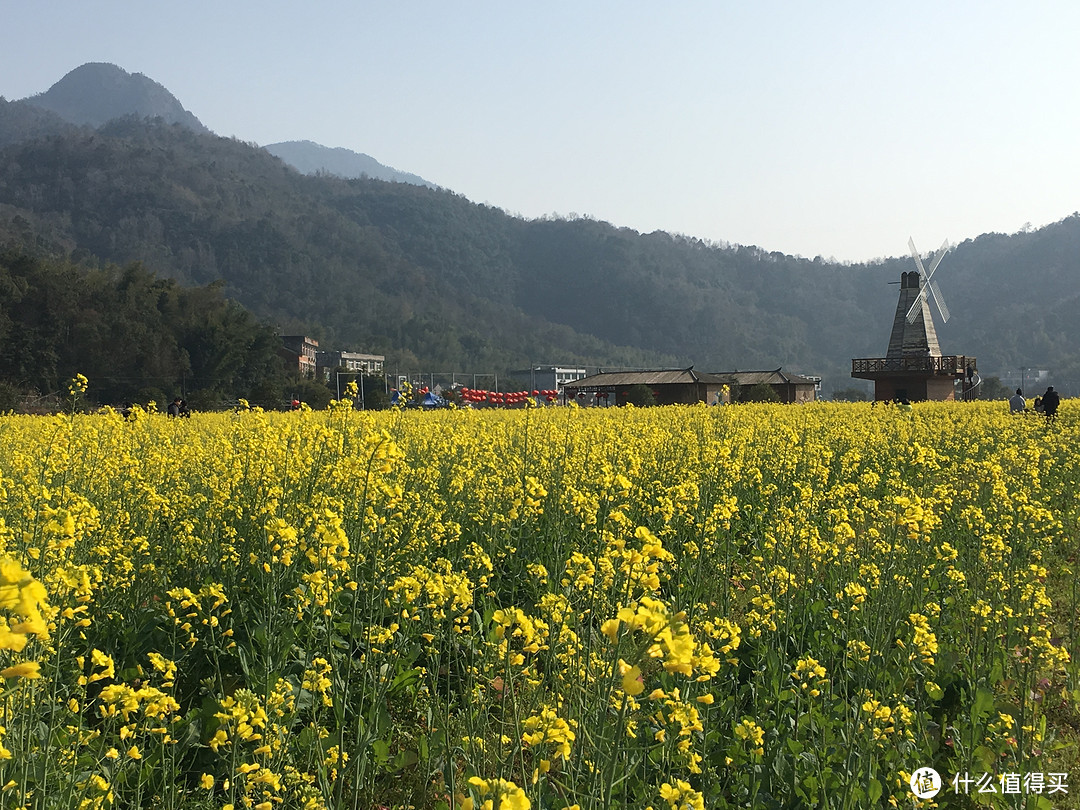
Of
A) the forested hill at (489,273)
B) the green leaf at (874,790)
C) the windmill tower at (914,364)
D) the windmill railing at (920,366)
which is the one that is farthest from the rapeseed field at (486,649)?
the forested hill at (489,273)

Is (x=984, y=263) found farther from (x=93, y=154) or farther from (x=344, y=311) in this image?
(x=93, y=154)

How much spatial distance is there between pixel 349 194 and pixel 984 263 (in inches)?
5071

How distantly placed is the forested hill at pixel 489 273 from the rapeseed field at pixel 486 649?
3728 inches

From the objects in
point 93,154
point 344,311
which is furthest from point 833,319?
point 93,154

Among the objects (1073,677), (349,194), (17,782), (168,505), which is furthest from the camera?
(349,194)

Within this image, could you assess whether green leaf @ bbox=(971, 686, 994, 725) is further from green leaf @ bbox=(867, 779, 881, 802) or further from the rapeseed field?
green leaf @ bbox=(867, 779, 881, 802)

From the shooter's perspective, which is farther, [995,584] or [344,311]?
[344,311]

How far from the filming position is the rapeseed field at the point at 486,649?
2.45 m

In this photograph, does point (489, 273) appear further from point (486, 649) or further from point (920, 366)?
point (486, 649)

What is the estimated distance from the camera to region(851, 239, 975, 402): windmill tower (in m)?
39.1

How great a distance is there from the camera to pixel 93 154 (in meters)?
143

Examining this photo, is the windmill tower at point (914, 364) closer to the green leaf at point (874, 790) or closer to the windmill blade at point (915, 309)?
the windmill blade at point (915, 309)

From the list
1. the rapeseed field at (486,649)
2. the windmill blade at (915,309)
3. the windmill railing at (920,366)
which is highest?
the windmill blade at (915,309)

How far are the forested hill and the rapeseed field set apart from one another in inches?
3728
